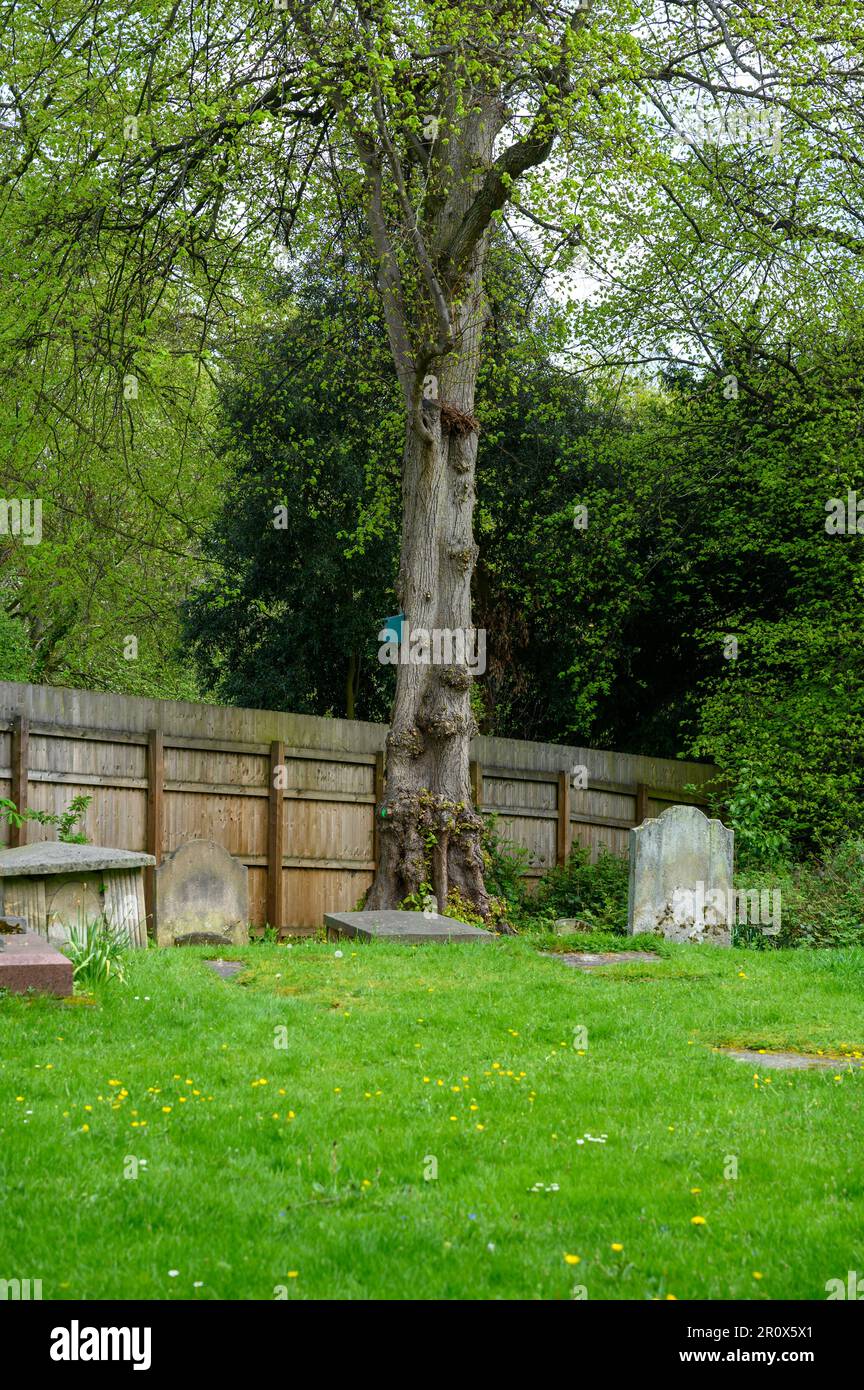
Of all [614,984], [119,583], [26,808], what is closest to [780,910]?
[614,984]

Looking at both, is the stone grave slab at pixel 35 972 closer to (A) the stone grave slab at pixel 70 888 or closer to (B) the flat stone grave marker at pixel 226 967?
(A) the stone grave slab at pixel 70 888

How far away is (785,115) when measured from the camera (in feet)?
46.0

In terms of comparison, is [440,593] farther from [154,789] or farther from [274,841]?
[154,789]

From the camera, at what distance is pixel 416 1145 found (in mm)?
4906

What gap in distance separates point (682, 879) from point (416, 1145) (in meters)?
8.12

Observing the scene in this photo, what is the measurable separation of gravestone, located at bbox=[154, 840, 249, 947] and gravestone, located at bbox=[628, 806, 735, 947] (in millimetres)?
3774

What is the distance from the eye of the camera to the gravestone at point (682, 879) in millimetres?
12500

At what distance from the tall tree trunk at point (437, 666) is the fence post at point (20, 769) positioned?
343 centimetres

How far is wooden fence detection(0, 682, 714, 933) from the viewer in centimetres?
1206

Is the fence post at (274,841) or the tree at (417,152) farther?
the fence post at (274,841)

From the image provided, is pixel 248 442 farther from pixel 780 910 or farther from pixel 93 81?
pixel 780 910

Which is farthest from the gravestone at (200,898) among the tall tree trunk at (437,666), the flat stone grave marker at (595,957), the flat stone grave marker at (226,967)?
the flat stone grave marker at (595,957)

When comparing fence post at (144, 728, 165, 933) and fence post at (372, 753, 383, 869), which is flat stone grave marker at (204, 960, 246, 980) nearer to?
fence post at (144, 728, 165, 933)

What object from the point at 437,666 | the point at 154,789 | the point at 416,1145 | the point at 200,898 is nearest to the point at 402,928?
the point at 200,898
